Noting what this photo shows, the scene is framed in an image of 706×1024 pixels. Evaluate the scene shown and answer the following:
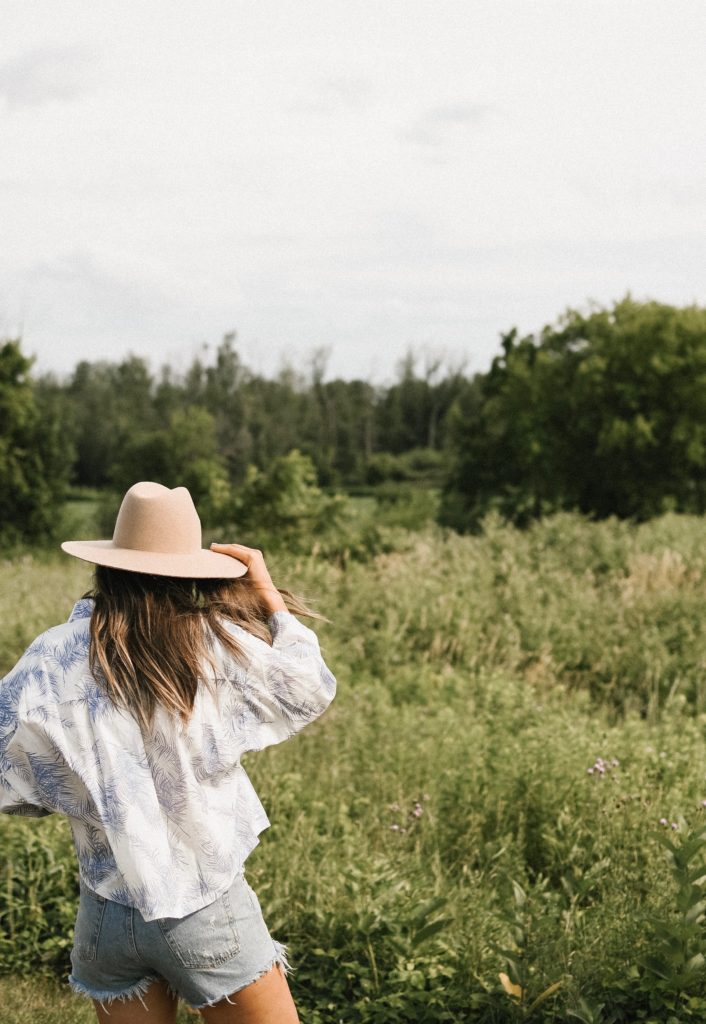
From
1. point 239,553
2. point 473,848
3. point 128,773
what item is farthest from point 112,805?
point 473,848

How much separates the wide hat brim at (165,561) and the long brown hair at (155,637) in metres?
0.04

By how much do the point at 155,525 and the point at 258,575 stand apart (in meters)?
0.29

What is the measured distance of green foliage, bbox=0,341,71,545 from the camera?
30188mm

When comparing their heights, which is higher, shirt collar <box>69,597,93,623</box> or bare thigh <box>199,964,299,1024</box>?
shirt collar <box>69,597,93,623</box>

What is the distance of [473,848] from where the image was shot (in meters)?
4.34

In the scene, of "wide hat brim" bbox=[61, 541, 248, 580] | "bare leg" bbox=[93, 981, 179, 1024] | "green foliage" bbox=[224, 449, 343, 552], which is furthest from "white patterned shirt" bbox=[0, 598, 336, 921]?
"green foliage" bbox=[224, 449, 343, 552]

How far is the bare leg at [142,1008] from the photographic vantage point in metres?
2.17

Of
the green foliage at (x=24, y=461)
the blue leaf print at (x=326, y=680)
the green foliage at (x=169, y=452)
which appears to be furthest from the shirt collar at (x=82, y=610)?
the green foliage at (x=169, y=452)

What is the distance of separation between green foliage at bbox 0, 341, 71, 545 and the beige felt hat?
95.4ft

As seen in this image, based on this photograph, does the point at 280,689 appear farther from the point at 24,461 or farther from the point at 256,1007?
the point at 24,461

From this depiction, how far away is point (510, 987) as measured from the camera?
10.2ft

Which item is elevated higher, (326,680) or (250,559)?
(250,559)

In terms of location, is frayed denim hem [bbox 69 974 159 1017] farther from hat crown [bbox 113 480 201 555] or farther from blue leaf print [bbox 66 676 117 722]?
hat crown [bbox 113 480 201 555]

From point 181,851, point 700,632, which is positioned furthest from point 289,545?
point 181,851
